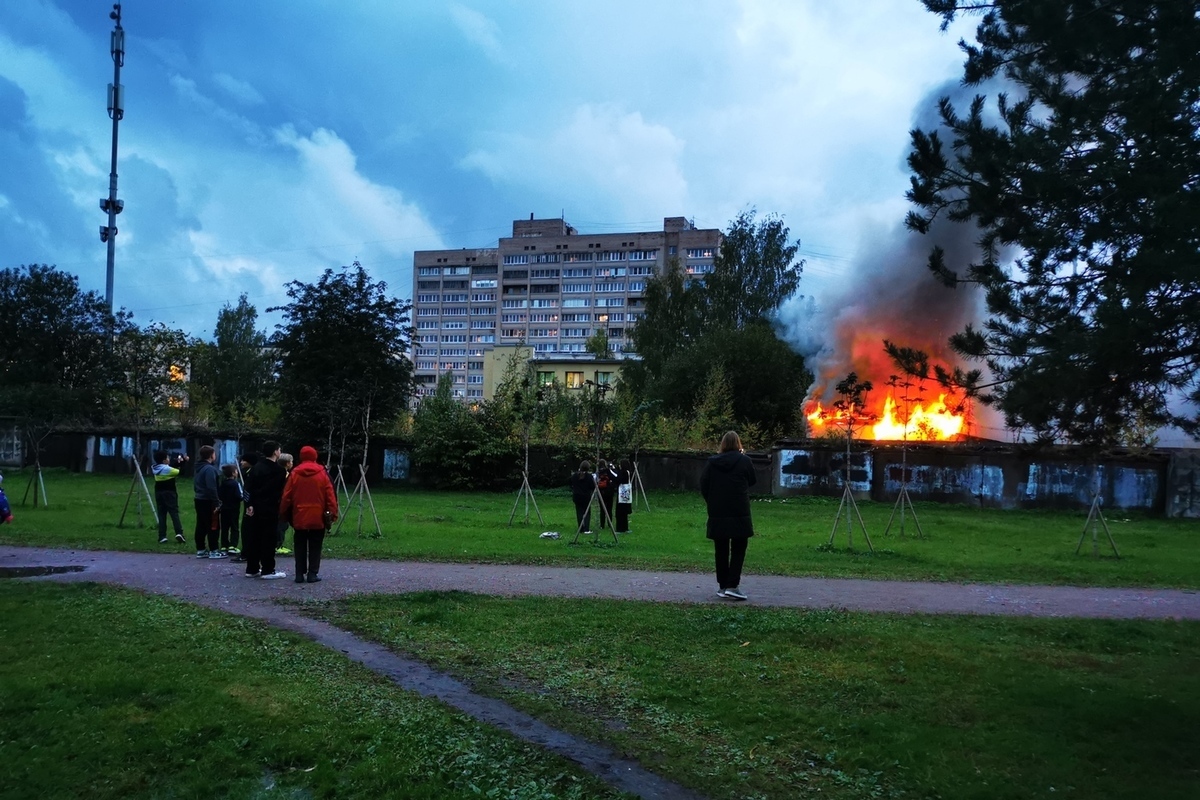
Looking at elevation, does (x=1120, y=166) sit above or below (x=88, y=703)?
above

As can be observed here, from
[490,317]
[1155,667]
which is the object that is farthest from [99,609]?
[490,317]

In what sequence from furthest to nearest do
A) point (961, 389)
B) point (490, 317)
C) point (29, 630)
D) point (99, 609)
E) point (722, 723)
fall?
point (490, 317)
point (99, 609)
point (29, 630)
point (961, 389)
point (722, 723)

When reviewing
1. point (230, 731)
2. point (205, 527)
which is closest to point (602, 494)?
point (205, 527)

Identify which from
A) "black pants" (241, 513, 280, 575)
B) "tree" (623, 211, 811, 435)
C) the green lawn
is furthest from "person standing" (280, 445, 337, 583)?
"tree" (623, 211, 811, 435)

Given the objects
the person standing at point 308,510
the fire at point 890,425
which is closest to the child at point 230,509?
the person standing at point 308,510

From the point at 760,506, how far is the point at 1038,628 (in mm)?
20066

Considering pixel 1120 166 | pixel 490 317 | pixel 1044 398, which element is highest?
pixel 490 317

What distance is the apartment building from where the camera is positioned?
132 metres

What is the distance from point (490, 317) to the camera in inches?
A: 5605

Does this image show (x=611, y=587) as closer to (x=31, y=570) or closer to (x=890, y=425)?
(x=31, y=570)

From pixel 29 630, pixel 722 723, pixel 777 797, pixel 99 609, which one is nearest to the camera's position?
pixel 777 797

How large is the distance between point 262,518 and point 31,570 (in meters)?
3.34

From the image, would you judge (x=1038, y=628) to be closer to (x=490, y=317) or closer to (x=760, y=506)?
(x=760, y=506)

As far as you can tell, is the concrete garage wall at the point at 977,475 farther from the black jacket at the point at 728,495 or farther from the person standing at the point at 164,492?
the person standing at the point at 164,492
